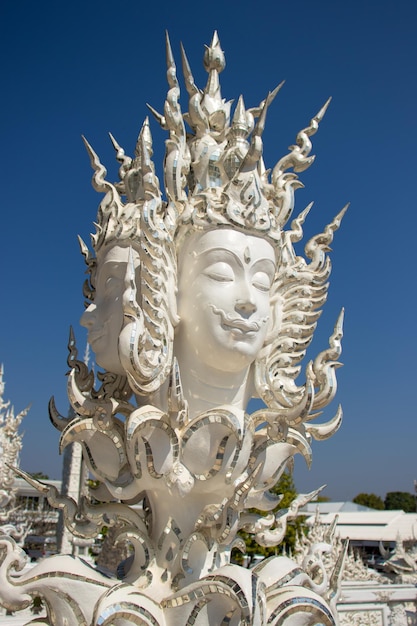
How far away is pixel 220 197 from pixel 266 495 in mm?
2209

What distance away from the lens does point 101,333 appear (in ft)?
13.5

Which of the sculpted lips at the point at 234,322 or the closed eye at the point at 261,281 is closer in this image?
the sculpted lips at the point at 234,322

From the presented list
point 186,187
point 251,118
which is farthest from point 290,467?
point 251,118

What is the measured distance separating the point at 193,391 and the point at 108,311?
85 centimetres

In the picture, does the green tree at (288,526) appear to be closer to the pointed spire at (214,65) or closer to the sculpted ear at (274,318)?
the sculpted ear at (274,318)

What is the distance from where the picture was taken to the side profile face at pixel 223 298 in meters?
3.86

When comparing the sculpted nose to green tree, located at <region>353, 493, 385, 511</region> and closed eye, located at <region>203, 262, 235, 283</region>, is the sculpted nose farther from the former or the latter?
green tree, located at <region>353, 493, 385, 511</region>

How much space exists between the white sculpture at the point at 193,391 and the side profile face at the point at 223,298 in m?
0.01

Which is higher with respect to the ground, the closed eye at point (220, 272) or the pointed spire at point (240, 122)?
the pointed spire at point (240, 122)

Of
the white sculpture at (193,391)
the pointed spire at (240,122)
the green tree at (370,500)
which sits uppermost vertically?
the green tree at (370,500)

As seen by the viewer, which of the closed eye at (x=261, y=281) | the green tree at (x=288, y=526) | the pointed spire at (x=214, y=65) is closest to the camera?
the closed eye at (x=261, y=281)

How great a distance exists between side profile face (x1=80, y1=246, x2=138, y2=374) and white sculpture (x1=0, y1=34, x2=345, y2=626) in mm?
13

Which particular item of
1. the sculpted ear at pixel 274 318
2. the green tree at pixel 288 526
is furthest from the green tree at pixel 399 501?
the sculpted ear at pixel 274 318

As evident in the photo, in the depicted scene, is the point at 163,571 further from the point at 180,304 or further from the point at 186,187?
the point at 186,187
